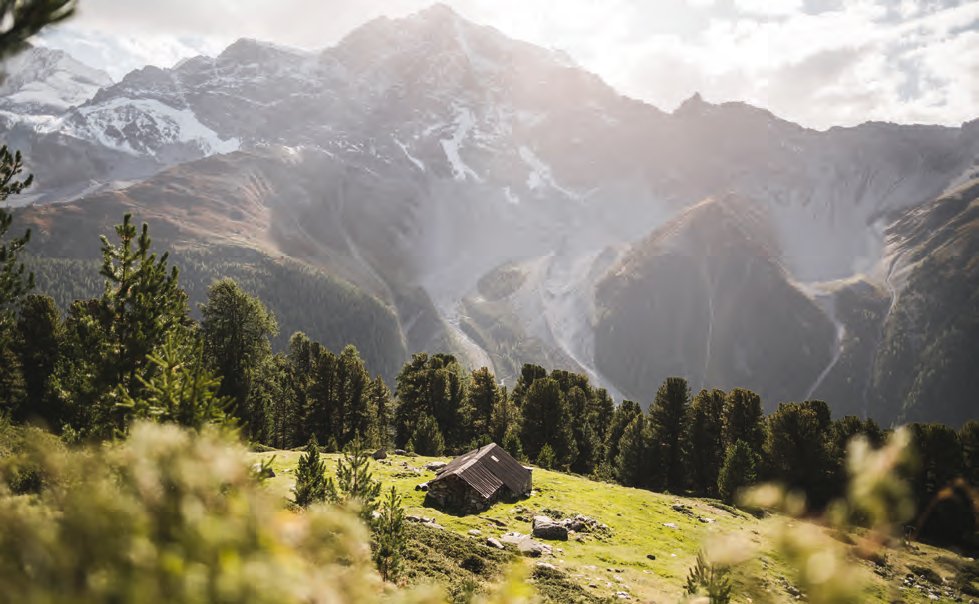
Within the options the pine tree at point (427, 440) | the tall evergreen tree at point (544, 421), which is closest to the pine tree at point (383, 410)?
the pine tree at point (427, 440)

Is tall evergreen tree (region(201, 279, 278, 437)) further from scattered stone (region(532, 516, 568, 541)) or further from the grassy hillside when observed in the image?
scattered stone (region(532, 516, 568, 541))

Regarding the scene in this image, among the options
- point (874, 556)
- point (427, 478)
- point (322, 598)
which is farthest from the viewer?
point (427, 478)

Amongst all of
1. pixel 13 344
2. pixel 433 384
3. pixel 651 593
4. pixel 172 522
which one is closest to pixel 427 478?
pixel 651 593

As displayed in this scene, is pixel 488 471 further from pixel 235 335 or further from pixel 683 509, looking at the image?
pixel 235 335

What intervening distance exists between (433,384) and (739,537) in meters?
81.3

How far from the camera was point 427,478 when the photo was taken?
4909 centimetres

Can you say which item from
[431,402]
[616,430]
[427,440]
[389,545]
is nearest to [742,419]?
[616,430]

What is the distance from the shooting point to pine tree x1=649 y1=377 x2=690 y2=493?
2985 inches

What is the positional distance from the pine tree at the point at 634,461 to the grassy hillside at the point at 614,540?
13980 millimetres

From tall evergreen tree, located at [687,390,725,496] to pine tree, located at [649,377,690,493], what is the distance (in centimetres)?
181

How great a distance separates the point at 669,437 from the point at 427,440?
3287cm

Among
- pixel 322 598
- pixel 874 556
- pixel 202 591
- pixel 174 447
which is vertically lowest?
pixel 322 598

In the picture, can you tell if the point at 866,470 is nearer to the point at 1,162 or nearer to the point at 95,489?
the point at 95,489

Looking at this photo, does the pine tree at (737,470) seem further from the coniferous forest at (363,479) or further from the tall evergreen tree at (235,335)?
the tall evergreen tree at (235,335)
